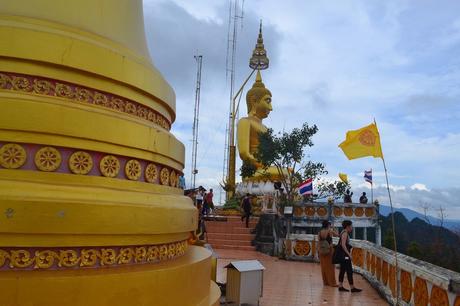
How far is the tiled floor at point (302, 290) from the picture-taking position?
7766 millimetres

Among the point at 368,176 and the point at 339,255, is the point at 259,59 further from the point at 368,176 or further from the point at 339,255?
the point at 339,255

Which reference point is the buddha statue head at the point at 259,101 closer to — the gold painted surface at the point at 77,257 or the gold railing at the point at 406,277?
the gold railing at the point at 406,277

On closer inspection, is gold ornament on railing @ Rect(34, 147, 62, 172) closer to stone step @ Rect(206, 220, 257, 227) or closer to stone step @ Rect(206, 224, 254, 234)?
stone step @ Rect(206, 224, 254, 234)

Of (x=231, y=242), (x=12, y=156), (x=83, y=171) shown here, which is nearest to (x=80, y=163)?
(x=83, y=171)

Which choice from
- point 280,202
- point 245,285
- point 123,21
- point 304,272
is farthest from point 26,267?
point 280,202

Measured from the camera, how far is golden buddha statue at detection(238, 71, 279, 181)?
2533cm

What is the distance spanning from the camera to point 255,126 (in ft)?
88.5

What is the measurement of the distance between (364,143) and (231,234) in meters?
10.2

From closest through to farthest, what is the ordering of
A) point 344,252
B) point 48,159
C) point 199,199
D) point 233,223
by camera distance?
point 48,159 < point 344,252 < point 199,199 < point 233,223

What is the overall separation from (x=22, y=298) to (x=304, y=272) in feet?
30.1

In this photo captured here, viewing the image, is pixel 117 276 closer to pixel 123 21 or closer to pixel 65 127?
pixel 65 127

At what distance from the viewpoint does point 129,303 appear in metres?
3.24

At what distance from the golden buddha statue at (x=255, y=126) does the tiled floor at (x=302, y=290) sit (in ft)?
41.8

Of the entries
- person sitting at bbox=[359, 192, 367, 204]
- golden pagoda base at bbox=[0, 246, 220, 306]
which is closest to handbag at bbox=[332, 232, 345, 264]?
golden pagoda base at bbox=[0, 246, 220, 306]
